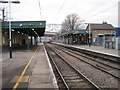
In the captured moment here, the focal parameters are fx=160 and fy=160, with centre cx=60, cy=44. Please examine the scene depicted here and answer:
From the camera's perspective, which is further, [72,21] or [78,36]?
[72,21]

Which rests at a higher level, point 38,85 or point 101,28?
point 101,28

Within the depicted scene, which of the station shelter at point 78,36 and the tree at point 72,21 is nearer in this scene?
the station shelter at point 78,36

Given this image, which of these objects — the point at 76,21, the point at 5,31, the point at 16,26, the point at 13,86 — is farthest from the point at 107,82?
the point at 76,21

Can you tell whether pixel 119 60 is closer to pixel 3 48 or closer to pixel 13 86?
pixel 13 86

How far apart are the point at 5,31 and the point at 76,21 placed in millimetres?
63766

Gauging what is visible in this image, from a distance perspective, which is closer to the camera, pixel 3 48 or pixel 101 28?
pixel 3 48

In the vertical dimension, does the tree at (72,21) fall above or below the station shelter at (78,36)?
above

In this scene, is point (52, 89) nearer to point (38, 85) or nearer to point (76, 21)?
point (38, 85)

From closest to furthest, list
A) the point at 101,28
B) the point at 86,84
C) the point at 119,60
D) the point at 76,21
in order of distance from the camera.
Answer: the point at 86,84 → the point at 119,60 → the point at 101,28 → the point at 76,21

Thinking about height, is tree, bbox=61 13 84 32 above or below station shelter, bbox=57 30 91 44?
above

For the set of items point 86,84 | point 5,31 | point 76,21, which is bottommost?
point 86,84

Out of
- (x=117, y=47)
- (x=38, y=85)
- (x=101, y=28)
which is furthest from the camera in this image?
(x=101, y=28)

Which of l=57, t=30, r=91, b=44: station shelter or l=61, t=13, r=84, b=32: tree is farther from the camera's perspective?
l=61, t=13, r=84, b=32: tree

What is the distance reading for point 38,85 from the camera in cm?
657
